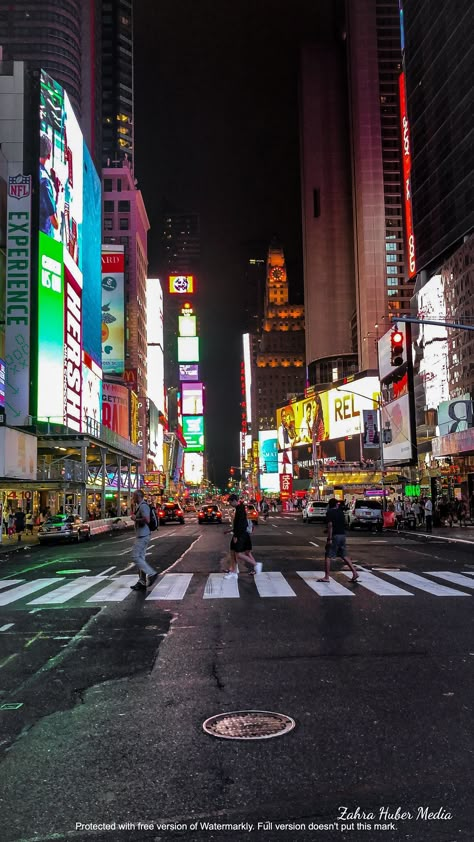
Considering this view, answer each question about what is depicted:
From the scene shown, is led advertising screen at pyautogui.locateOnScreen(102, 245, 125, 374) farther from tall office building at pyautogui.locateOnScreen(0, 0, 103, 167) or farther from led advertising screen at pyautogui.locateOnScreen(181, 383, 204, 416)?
led advertising screen at pyautogui.locateOnScreen(181, 383, 204, 416)

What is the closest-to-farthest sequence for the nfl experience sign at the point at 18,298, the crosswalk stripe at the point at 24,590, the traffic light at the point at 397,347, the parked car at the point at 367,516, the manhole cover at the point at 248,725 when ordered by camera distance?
1. the manhole cover at the point at 248,725
2. the crosswalk stripe at the point at 24,590
3. the traffic light at the point at 397,347
4. the parked car at the point at 367,516
5. the nfl experience sign at the point at 18,298

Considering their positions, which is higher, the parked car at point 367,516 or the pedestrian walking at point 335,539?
the pedestrian walking at point 335,539

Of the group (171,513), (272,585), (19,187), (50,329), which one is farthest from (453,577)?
(19,187)

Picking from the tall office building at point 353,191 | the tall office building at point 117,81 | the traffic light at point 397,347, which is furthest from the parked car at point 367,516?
the tall office building at point 117,81

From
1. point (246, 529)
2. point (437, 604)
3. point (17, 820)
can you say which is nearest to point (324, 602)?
point (437, 604)

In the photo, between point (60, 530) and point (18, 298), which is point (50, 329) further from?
point (60, 530)

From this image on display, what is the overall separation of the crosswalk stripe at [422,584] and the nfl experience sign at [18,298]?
38.1 metres

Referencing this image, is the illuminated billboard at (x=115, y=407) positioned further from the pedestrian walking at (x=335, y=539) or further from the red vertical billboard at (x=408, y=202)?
the pedestrian walking at (x=335, y=539)

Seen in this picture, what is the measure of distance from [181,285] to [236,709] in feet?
637

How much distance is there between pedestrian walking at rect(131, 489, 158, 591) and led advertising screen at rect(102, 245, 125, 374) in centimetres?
8469

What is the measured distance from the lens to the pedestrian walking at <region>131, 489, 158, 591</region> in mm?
12977

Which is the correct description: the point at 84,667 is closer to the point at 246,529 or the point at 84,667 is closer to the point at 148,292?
the point at 246,529

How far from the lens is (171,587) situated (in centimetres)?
1338

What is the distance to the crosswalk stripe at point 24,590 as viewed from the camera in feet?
40.0
